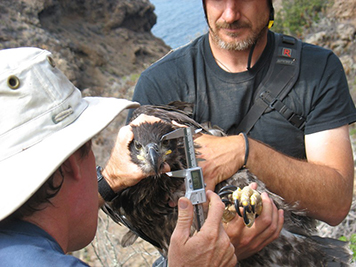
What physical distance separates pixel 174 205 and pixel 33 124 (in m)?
1.70

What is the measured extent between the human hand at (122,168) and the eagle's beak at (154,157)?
11 centimetres

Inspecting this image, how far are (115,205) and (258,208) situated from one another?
1.22 meters

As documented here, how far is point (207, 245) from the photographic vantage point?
1742 mm

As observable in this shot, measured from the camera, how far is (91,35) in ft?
68.6

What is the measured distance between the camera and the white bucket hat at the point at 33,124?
1.34 metres

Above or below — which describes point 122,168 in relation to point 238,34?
below

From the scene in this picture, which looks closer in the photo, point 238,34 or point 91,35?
point 238,34

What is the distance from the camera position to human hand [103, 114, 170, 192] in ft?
8.82

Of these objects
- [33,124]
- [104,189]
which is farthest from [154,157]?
[33,124]

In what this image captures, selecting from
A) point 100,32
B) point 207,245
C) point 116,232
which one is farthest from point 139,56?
point 207,245

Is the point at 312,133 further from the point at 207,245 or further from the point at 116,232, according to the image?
the point at 116,232

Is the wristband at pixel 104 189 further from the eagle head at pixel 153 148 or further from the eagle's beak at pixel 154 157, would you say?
the eagle's beak at pixel 154 157

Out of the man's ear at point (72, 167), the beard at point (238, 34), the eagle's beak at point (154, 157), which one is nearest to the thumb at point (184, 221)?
the man's ear at point (72, 167)

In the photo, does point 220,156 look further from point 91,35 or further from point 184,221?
point 91,35
